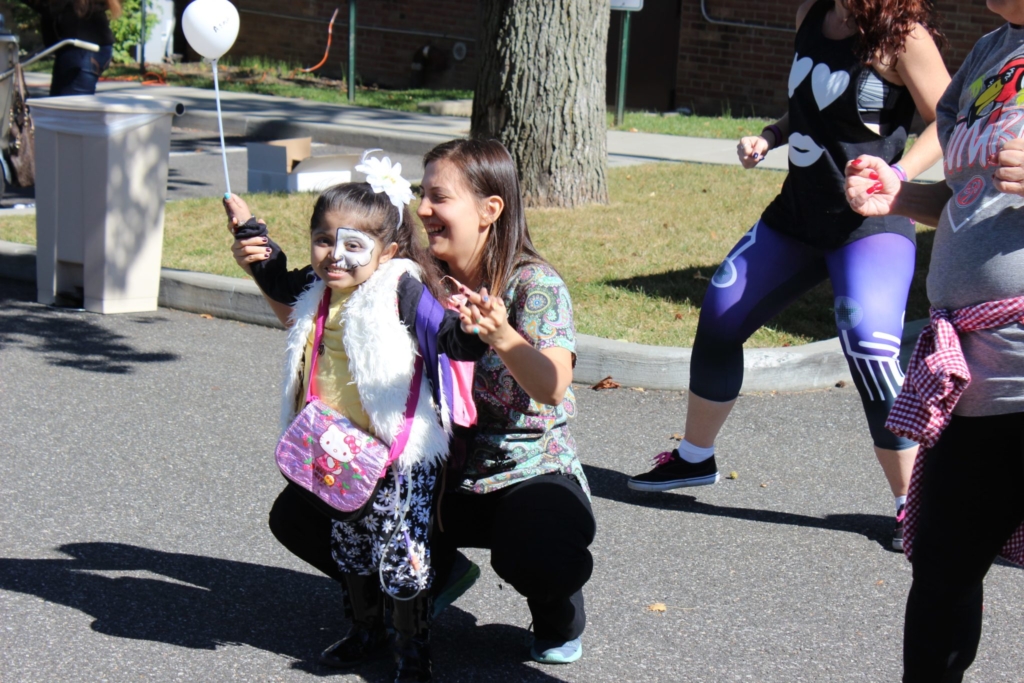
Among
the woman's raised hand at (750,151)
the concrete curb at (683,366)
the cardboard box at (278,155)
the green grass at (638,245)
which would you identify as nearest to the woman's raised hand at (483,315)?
the woman's raised hand at (750,151)

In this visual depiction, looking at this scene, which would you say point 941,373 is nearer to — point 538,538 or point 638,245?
point 538,538

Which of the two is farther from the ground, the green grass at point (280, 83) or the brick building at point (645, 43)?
the brick building at point (645, 43)

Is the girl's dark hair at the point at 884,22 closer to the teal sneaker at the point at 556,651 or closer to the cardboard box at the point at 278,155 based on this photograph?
the teal sneaker at the point at 556,651

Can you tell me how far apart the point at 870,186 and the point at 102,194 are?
186 inches

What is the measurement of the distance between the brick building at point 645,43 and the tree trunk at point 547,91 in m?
5.68

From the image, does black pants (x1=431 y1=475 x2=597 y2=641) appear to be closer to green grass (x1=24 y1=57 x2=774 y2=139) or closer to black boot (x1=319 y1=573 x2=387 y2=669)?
black boot (x1=319 y1=573 x2=387 y2=669)

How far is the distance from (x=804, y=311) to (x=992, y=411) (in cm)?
404

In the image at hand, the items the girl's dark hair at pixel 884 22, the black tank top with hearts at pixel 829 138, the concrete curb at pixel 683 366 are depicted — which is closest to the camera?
the girl's dark hair at pixel 884 22

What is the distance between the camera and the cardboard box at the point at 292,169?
A: 887 centimetres

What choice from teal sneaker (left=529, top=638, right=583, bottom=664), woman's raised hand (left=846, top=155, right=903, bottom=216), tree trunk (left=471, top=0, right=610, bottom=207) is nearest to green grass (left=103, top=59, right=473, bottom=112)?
tree trunk (left=471, top=0, right=610, bottom=207)

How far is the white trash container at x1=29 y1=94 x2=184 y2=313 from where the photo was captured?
6195 millimetres

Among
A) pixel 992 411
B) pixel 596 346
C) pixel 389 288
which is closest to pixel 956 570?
pixel 992 411

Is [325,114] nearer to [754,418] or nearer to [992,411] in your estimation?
[754,418]

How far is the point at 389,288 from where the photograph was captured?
2.81 meters
